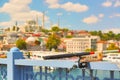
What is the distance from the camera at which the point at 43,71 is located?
427 cm

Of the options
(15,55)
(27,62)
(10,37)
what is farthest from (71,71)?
(10,37)

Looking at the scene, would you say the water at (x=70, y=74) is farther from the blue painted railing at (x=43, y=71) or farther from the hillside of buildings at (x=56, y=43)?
the hillside of buildings at (x=56, y=43)

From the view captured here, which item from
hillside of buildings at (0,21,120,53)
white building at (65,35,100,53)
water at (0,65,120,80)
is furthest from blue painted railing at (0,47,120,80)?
white building at (65,35,100,53)

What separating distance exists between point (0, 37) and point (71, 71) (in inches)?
4102

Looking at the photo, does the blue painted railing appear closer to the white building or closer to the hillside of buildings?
the hillside of buildings

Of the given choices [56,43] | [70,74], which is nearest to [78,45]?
[56,43]

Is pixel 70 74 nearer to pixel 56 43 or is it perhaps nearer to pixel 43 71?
pixel 43 71

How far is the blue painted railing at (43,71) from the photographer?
12.2ft

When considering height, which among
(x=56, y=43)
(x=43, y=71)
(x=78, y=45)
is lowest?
(x=78, y=45)

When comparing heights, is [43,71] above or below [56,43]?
above

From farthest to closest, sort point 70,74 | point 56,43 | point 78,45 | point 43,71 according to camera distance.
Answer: point 78,45, point 56,43, point 43,71, point 70,74

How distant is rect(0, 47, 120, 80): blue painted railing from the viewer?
3.71 meters

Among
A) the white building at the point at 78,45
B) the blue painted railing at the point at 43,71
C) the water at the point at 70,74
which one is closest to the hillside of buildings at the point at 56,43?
the white building at the point at 78,45

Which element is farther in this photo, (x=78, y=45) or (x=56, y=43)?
(x=78, y=45)
